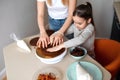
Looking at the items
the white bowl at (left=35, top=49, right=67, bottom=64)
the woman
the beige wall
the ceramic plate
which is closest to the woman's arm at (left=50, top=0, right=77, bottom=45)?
the woman

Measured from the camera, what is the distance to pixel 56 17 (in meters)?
1.58

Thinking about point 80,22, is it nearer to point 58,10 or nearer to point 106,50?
point 58,10

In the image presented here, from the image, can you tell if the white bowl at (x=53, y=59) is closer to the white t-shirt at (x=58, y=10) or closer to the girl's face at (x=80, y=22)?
the girl's face at (x=80, y=22)

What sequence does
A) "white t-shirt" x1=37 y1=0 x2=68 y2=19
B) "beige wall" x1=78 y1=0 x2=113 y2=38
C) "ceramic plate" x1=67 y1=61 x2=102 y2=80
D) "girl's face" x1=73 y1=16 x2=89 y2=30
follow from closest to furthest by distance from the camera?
"ceramic plate" x1=67 y1=61 x2=102 y2=80 → "girl's face" x1=73 y1=16 x2=89 y2=30 → "white t-shirt" x1=37 y1=0 x2=68 y2=19 → "beige wall" x1=78 y1=0 x2=113 y2=38

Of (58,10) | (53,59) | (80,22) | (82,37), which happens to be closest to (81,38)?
(82,37)

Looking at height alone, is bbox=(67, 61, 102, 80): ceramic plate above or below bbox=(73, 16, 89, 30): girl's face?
below

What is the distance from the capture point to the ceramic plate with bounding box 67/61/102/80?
3.50 ft

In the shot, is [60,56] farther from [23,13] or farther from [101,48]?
[23,13]

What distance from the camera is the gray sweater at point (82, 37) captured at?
4.10 feet

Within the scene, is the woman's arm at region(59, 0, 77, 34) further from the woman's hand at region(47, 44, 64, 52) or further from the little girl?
the woman's hand at region(47, 44, 64, 52)

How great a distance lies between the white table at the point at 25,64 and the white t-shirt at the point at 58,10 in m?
0.42

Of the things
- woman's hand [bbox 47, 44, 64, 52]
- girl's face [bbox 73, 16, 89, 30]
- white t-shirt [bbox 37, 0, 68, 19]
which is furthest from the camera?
white t-shirt [bbox 37, 0, 68, 19]

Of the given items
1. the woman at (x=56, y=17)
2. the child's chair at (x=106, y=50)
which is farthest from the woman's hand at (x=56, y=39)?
the child's chair at (x=106, y=50)

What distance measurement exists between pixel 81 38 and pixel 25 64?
383 millimetres
